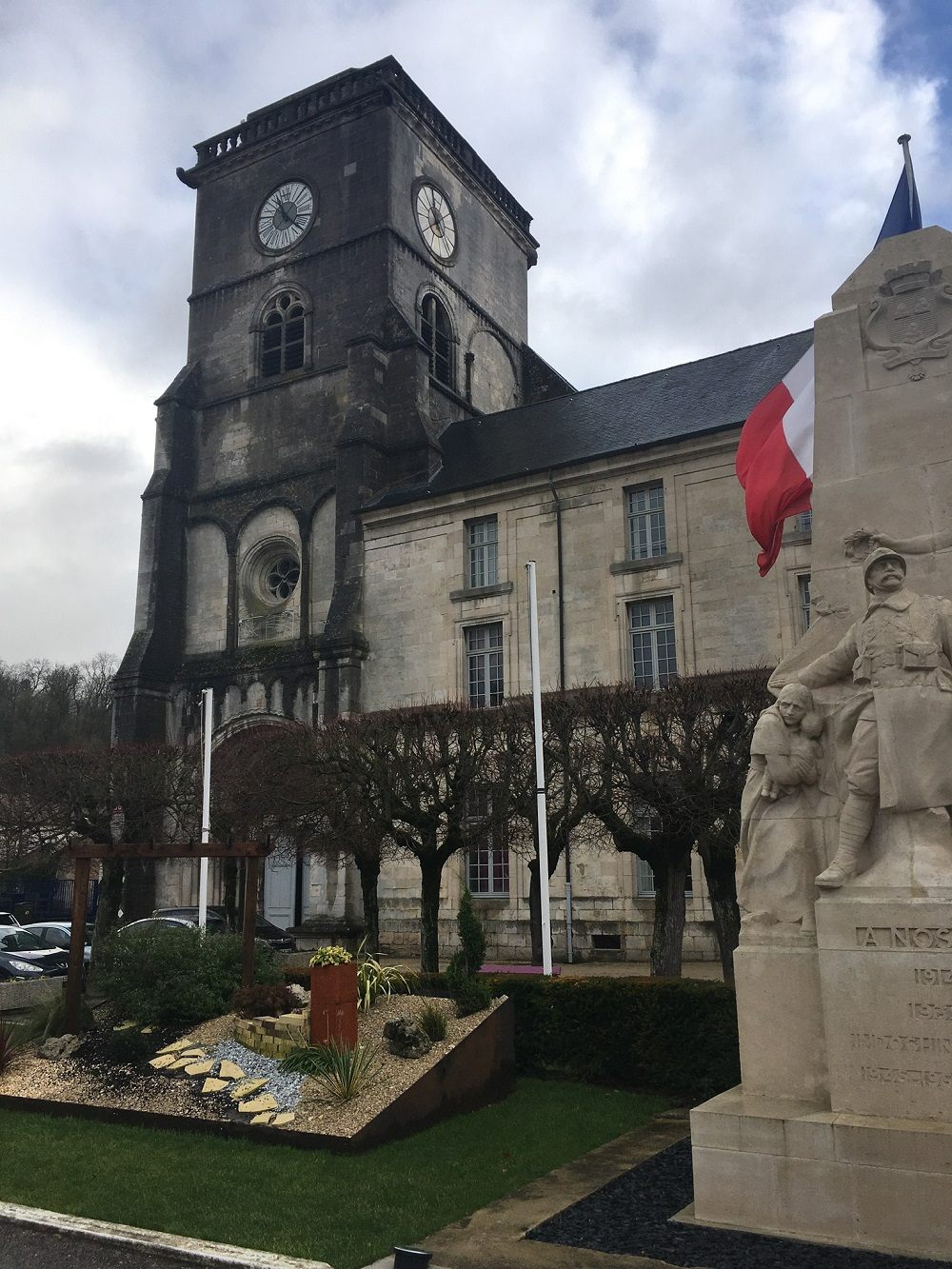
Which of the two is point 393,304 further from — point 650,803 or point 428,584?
point 650,803

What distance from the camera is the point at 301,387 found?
32.4 metres

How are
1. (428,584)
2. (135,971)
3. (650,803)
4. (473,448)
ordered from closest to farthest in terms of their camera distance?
(135,971) → (650,803) → (428,584) → (473,448)

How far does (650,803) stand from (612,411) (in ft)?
51.9

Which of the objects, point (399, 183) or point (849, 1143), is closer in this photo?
point (849, 1143)

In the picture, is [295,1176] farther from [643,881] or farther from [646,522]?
[646,522]

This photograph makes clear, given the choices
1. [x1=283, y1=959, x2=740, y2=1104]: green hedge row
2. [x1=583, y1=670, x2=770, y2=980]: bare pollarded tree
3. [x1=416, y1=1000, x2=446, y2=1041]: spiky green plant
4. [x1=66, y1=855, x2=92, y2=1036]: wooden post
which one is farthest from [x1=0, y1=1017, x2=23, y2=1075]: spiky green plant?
[x1=583, y1=670, x2=770, y2=980]: bare pollarded tree

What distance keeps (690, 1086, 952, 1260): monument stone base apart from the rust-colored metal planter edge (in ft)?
10.6

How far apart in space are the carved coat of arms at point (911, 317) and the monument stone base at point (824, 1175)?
15.6 feet

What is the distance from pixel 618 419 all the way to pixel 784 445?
20.0m

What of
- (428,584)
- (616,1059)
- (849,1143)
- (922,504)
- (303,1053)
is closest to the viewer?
(849,1143)

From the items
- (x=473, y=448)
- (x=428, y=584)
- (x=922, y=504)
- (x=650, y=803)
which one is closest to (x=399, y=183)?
(x=473, y=448)

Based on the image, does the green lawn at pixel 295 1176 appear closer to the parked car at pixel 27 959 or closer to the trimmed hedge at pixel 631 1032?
the trimmed hedge at pixel 631 1032

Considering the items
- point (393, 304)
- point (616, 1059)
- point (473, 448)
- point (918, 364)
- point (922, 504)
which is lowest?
point (616, 1059)

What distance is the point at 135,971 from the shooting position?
11.9m
